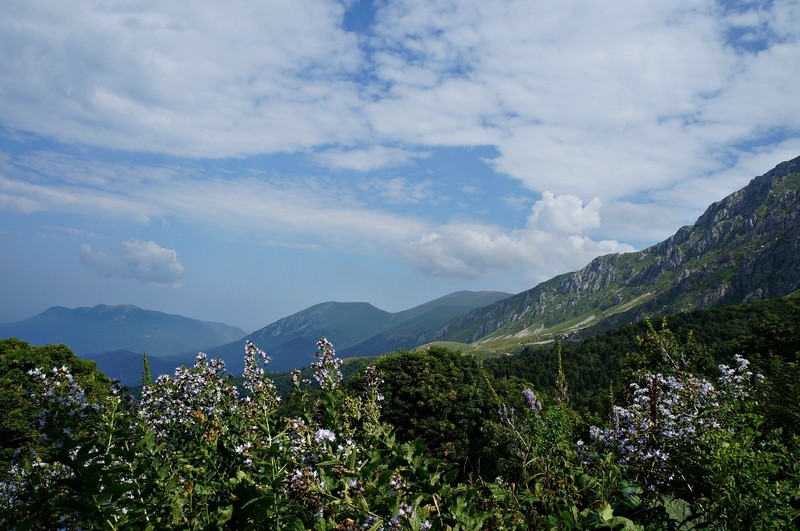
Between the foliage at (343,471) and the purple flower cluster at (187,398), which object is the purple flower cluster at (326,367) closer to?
the foliage at (343,471)

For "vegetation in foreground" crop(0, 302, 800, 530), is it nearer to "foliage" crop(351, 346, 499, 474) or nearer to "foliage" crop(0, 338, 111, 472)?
"foliage" crop(0, 338, 111, 472)

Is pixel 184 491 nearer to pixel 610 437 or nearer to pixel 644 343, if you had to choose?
pixel 610 437

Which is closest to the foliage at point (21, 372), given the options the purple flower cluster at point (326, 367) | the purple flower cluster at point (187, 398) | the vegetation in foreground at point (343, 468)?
the purple flower cluster at point (187, 398)

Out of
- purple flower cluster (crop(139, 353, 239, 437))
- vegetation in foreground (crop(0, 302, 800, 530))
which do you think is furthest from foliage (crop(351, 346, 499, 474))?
vegetation in foreground (crop(0, 302, 800, 530))

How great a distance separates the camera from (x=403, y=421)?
38906 millimetres

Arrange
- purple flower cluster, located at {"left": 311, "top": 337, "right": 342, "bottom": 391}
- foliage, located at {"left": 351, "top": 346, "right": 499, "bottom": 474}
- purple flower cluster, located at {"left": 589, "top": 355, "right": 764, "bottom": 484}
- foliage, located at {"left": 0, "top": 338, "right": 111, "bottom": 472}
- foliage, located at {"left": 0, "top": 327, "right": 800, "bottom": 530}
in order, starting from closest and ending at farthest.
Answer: foliage, located at {"left": 0, "top": 327, "right": 800, "bottom": 530}
purple flower cluster, located at {"left": 589, "top": 355, "right": 764, "bottom": 484}
purple flower cluster, located at {"left": 311, "top": 337, "right": 342, "bottom": 391}
foliage, located at {"left": 0, "top": 338, "right": 111, "bottom": 472}
foliage, located at {"left": 351, "top": 346, "right": 499, "bottom": 474}

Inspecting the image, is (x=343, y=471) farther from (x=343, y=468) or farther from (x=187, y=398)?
(x=187, y=398)

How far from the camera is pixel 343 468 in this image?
3.20 metres

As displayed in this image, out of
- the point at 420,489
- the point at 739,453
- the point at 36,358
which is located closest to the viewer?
the point at 739,453

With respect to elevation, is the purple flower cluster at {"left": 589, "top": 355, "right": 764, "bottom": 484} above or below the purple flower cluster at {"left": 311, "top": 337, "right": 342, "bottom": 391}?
below

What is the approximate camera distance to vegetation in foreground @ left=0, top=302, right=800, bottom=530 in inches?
110

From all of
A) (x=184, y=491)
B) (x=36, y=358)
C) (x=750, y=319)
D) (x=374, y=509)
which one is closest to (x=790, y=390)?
(x=374, y=509)

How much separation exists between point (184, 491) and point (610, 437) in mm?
5251

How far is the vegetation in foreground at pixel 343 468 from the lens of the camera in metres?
2.78
